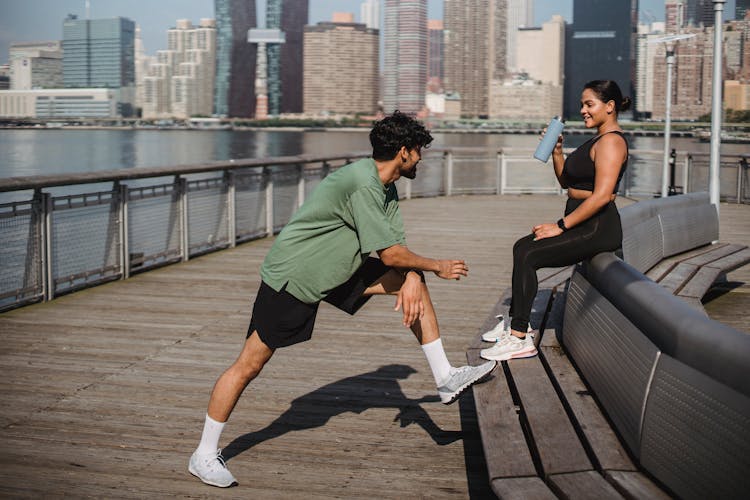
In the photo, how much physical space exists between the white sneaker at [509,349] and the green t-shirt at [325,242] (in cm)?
107

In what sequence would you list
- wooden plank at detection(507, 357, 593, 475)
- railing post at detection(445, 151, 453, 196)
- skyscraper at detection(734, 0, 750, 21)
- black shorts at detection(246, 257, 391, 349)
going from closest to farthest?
wooden plank at detection(507, 357, 593, 475) → black shorts at detection(246, 257, 391, 349) → skyscraper at detection(734, 0, 750, 21) → railing post at detection(445, 151, 453, 196)

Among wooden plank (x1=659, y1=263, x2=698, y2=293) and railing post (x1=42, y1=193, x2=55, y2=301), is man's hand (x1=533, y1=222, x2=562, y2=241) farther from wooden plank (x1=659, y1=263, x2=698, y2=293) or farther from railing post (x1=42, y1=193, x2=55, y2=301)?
railing post (x1=42, y1=193, x2=55, y2=301)

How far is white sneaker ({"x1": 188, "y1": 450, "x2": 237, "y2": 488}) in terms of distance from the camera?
12.9 feet

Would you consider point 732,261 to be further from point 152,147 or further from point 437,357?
point 152,147

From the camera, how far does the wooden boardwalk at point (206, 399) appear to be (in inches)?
162

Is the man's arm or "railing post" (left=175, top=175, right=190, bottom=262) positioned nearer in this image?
the man's arm

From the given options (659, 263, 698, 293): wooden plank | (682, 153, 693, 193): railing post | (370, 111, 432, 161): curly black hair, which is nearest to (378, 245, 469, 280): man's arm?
(370, 111, 432, 161): curly black hair

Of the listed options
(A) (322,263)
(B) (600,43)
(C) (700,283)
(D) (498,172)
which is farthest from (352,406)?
(B) (600,43)

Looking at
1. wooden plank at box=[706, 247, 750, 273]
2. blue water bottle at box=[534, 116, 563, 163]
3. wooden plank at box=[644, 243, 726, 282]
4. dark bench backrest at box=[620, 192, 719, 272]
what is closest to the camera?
blue water bottle at box=[534, 116, 563, 163]

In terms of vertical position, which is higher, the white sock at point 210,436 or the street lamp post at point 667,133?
the street lamp post at point 667,133

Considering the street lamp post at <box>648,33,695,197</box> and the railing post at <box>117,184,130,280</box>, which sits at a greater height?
the street lamp post at <box>648,33,695,197</box>

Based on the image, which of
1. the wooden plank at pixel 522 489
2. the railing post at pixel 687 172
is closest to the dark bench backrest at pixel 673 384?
the wooden plank at pixel 522 489

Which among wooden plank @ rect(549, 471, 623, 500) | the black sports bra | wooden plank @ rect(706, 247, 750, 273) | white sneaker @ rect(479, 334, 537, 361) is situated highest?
the black sports bra

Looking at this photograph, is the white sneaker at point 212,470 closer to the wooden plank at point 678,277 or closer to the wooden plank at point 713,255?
the wooden plank at point 678,277
